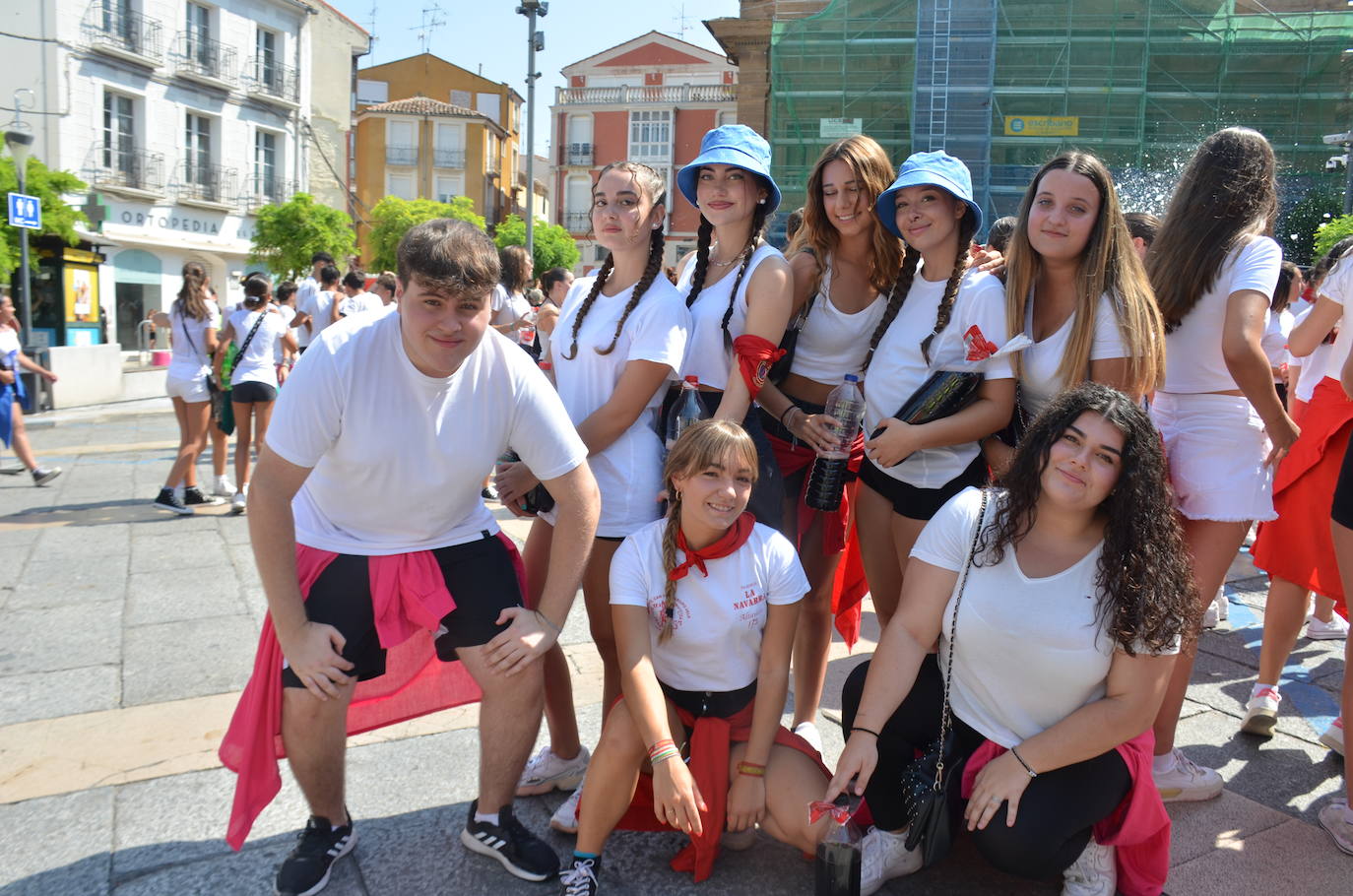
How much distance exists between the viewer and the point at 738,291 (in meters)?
3.12

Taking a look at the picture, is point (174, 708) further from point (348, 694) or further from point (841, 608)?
point (841, 608)

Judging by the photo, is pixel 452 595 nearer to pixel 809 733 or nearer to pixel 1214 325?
pixel 809 733

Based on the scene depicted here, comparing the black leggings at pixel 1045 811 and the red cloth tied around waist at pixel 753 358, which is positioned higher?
the red cloth tied around waist at pixel 753 358

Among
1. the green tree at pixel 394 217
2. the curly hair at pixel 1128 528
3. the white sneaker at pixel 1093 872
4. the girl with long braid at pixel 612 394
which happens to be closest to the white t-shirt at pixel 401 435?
the girl with long braid at pixel 612 394

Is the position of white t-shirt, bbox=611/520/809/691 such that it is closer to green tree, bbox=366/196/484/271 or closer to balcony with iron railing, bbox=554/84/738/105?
green tree, bbox=366/196/484/271

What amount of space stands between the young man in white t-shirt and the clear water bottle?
1.20 ft

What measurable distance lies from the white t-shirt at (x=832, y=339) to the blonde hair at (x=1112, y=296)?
625 mm

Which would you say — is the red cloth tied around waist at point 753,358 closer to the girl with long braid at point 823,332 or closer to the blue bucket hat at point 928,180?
the girl with long braid at point 823,332

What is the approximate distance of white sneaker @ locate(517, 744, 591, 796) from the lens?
3.14m

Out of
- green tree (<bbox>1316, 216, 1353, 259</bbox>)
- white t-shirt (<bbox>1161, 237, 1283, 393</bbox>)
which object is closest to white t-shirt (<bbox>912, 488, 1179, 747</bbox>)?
white t-shirt (<bbox>1161, 237, 1283, 393</bbox>)

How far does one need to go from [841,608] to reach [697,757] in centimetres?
116

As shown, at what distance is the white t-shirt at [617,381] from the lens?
295 centimetres

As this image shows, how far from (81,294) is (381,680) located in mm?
22925

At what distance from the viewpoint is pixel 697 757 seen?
266 cm
